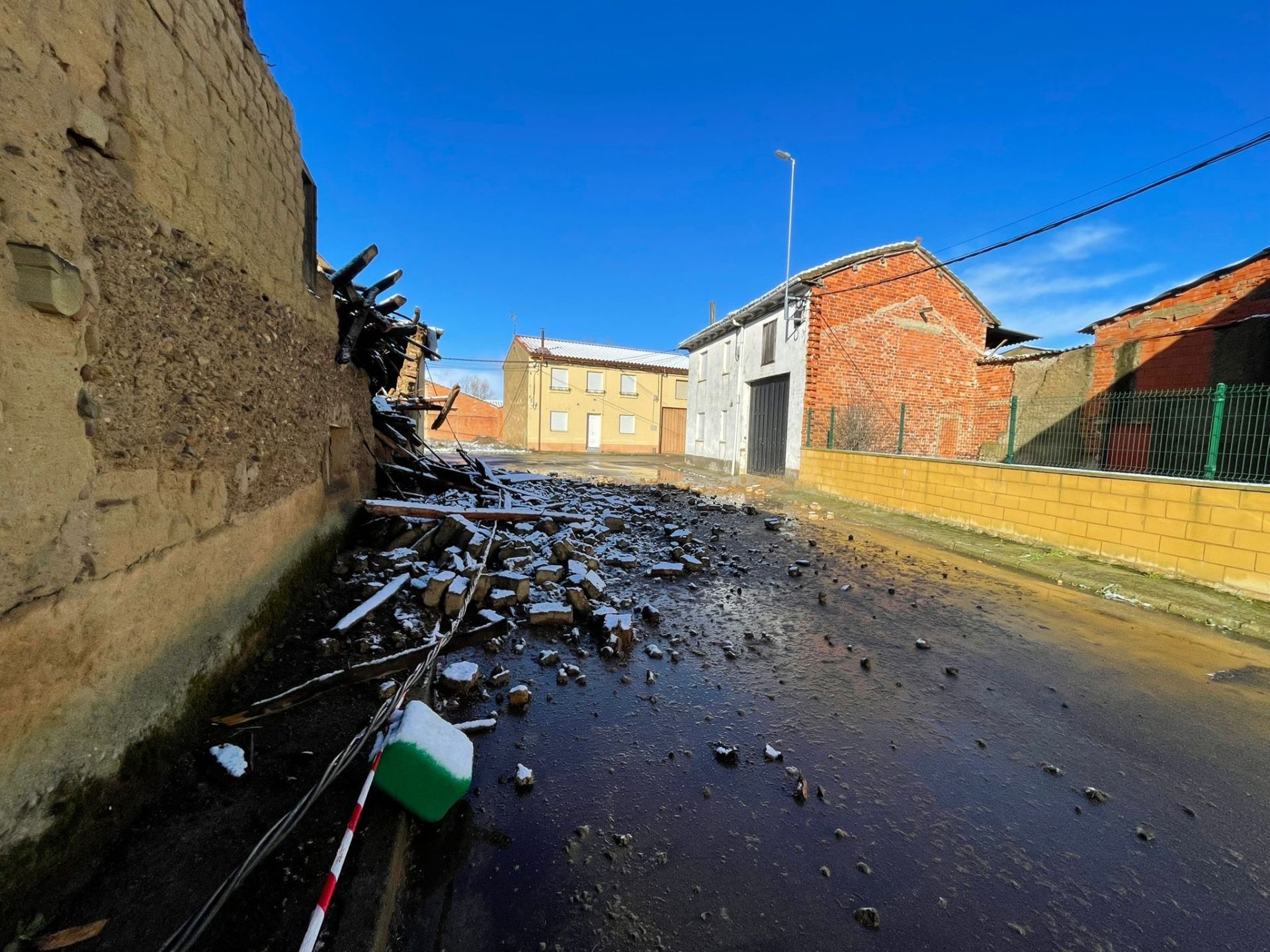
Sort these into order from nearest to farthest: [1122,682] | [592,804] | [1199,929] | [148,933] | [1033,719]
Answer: [148,933] → [1199,929] → [592,804] → [1033,719] → [1122,682]

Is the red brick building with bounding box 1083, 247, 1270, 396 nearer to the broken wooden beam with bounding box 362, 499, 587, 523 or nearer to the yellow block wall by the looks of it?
the yellow block wall

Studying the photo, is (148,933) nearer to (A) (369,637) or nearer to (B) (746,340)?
(A) (369,637)

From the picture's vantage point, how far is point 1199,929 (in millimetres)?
1630

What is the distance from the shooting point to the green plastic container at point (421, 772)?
6.22 ft

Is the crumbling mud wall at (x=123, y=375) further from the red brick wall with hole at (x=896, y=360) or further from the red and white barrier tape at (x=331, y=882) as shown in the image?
the red brick wall with hole at (x=896, y=360)

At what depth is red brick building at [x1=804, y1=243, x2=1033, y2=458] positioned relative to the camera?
45.2 feet

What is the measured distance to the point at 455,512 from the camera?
5.96 meters

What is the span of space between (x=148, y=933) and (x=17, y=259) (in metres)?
2.00

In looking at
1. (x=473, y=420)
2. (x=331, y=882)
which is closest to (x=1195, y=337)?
(x=331, y=882)

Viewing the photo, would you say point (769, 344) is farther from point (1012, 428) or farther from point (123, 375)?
point (123, 375)

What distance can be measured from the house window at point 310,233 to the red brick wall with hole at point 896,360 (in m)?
12.0

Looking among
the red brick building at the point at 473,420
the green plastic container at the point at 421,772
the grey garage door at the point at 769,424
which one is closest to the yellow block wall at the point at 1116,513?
the grey garage door at the point at 769,424

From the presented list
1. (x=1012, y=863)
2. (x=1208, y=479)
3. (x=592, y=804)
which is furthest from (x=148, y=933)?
(x=1208, y=479)

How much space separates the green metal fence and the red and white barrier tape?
25.7ft
